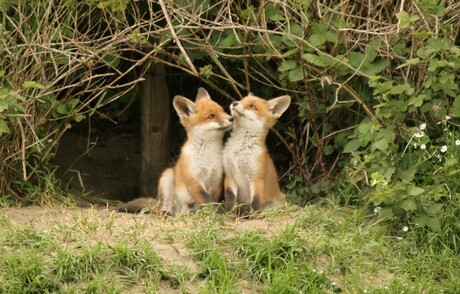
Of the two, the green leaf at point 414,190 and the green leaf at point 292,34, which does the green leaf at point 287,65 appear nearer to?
the green leaf at point 292,34

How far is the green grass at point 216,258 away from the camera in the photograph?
24.0ft

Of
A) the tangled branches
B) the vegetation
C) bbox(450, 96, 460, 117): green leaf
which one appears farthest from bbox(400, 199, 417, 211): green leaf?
the tangled branches

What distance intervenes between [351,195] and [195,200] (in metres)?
1.39

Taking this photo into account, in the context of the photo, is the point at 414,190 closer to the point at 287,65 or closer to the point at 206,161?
the point at 287,65

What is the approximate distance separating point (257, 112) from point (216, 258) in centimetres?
212

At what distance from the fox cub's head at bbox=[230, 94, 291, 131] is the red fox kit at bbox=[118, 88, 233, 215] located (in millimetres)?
114

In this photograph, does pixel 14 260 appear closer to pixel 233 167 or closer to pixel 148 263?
pixel 148 263

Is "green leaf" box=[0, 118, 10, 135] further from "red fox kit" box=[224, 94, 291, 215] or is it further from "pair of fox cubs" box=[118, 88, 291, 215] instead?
"red fox kit" box=[224, 94, 291, 215]

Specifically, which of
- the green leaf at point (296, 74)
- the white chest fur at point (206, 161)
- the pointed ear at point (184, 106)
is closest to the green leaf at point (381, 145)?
the green leaf at point (296, 74)

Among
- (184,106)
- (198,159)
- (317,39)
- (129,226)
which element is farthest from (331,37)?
(129,226)

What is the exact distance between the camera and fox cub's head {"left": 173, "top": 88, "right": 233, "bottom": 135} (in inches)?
364

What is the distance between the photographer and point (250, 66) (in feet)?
33.0

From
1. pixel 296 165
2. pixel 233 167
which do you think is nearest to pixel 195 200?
pixel 233 167

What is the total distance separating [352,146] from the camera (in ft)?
29.7
